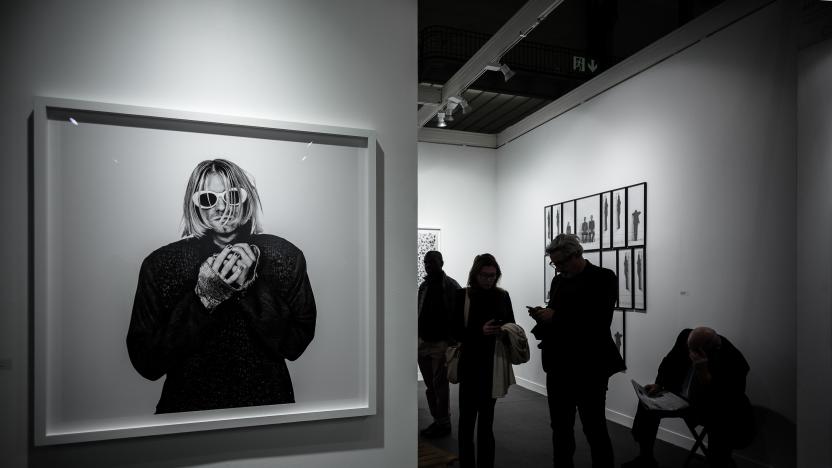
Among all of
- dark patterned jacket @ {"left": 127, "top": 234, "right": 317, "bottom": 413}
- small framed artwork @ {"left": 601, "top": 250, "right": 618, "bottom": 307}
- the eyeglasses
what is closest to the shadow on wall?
small framed artwork @ {"left": 601, "top": 250, "right": 618, "bottom": 307}

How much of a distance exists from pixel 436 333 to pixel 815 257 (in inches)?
120

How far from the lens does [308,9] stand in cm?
202

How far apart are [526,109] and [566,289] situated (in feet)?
18.9

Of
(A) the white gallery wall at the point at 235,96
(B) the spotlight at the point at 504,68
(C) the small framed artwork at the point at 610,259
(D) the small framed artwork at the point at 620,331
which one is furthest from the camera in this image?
(C) the small framed artwork at the point at 610,259

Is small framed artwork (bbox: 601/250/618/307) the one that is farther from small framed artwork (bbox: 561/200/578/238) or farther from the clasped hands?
the clasped hands

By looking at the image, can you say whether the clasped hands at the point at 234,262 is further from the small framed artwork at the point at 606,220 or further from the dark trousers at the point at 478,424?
the small framed artwork at the point at 606,220

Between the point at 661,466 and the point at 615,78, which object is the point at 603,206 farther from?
the point at 661,466

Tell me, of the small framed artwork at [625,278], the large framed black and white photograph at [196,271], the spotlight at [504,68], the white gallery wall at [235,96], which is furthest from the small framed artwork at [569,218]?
the large framed black and white photograph at [196,271]

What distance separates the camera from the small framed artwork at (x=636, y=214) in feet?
16.9

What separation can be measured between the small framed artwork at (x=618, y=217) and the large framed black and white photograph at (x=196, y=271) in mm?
4078

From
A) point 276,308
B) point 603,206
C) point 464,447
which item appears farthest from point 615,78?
point 276,308

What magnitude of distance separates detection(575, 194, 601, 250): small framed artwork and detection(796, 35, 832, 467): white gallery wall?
288cm

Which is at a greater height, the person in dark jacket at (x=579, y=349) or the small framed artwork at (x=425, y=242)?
the small framed artwork at (x=425, y=242)

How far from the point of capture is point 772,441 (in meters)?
3.73
